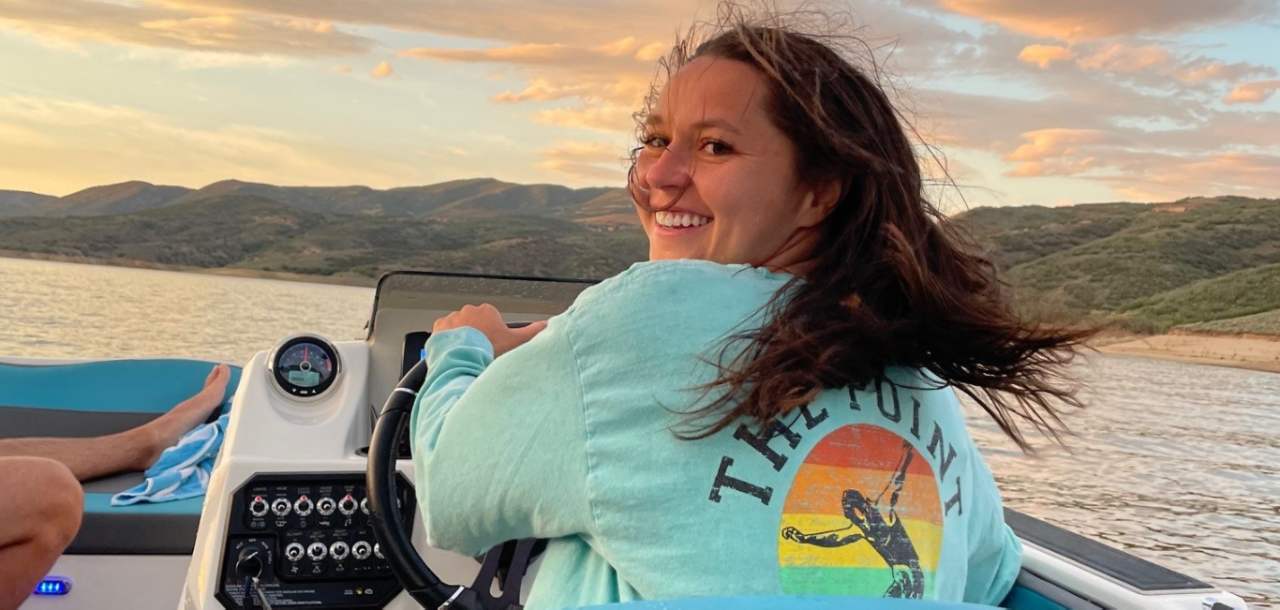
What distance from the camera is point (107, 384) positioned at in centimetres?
349

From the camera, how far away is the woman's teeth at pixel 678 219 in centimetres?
112

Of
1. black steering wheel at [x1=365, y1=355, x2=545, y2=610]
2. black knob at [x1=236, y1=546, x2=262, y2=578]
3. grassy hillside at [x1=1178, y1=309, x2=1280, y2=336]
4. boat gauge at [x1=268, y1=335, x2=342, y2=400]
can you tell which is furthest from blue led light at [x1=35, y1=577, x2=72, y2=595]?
grassy hillside at [x1=1178, y1=309, x2=1280, y2=336]

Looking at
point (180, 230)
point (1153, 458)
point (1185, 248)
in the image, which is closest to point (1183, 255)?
point (1185, 248)

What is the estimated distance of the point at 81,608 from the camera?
2543 millimetres

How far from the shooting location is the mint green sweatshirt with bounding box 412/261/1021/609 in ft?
2.83

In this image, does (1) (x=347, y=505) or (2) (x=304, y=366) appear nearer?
(1) (x=347, y=505)

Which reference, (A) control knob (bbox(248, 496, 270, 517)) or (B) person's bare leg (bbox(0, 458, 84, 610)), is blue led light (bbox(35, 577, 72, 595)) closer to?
(B) person's bare leg (bbox(0, 458, 84, 610))

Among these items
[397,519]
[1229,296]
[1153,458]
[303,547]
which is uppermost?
[1229,296]

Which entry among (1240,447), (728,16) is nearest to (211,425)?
(728,16)

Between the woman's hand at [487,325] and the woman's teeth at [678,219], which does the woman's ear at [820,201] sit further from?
the woman's hand at [487,325]

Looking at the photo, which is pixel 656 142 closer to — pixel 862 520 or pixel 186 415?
pixel 862 520

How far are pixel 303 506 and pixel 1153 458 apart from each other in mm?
6657

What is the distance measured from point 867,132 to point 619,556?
1.64 feet

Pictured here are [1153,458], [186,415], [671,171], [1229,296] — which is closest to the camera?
[671,171]
